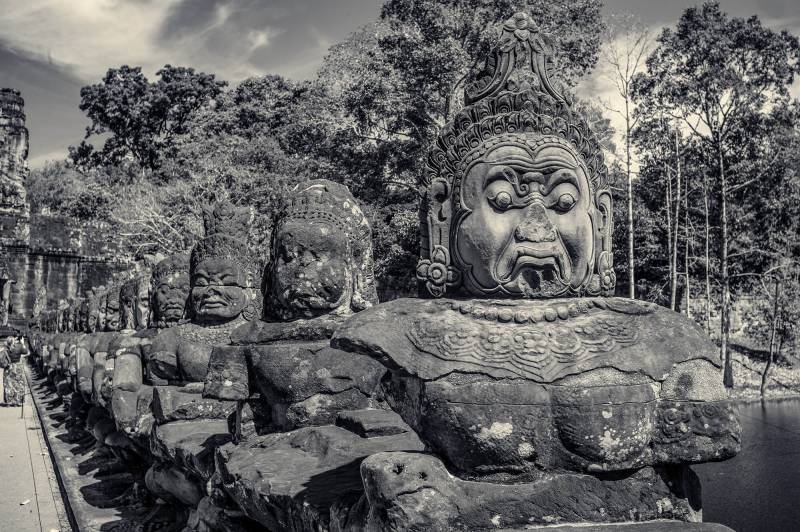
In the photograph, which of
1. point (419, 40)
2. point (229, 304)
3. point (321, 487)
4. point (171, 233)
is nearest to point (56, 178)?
point (171, 233)

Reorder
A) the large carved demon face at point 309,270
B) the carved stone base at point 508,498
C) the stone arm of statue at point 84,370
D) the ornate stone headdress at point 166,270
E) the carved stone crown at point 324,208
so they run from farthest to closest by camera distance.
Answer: the stone arm of statue at point 84,370 < the ornate stone headdress at point 166,270 < the carved stone crown at point 324,208 < the large carved demon face at point 309,270 < the carved stone base at point 508,498

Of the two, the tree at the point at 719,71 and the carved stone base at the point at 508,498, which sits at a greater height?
the tree at the point at 719,71

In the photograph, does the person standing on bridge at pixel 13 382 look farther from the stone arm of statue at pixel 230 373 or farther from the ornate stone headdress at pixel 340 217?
the ornate stone headdress at pixel 340 217

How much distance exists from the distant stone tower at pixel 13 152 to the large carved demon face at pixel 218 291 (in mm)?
33146

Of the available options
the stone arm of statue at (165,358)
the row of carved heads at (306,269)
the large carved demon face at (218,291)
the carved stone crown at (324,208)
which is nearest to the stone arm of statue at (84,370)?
the stone arm of statue at (165,358)

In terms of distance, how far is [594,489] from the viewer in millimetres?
2604

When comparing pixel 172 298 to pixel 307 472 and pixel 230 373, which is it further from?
pixel 307 472

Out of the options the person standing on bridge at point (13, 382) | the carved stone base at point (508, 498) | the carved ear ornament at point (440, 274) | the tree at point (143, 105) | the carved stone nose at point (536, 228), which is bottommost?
the person standing on bridge at point (13, 382)

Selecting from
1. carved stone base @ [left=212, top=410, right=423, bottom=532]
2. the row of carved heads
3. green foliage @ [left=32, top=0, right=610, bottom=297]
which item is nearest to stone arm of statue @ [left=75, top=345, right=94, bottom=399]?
green foliage @ [left=32, top=0, right=610, bottom=297]

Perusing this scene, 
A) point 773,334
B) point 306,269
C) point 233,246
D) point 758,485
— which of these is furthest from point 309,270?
point 773,334

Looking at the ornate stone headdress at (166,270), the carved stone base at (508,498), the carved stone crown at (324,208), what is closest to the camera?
the carved stone base at (508,498)

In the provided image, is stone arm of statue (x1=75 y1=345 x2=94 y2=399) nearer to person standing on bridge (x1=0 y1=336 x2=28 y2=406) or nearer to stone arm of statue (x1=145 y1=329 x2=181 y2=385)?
stone arm of statue (x1=145 y1=329 x2=181 y2=385)

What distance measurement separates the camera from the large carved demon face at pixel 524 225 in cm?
291

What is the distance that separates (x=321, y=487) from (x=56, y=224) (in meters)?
36.1
